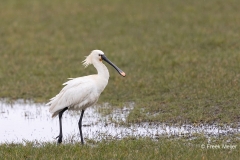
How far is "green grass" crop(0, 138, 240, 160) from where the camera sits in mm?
8555

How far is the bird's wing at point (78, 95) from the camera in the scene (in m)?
10.1

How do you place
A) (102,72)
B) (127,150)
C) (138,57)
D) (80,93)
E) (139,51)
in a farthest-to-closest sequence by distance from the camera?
(139,51) < (138,57) < (102,72) < (80,93) < (127,150)

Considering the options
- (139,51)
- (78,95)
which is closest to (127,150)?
(78,95)

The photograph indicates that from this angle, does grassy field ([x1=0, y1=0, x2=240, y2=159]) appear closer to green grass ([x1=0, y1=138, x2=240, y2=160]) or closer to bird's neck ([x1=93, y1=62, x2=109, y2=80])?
green grass ([x1=0, y1=138, x2=240, y2=160])

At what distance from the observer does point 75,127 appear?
11.4m

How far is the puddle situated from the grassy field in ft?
1.40

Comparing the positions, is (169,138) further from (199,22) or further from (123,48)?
(199,22)

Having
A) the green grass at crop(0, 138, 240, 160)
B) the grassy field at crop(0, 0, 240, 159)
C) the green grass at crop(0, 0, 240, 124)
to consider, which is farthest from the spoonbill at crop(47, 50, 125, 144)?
the green grass at crop(0, 0, 240, 124)

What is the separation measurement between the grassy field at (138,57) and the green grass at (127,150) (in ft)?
0.05

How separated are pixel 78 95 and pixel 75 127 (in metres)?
1.47

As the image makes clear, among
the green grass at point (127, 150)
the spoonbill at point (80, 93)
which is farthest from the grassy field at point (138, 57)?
the spoonbill at point (80, 93)

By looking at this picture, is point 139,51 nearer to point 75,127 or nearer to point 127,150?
point 75,127

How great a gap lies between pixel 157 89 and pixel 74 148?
509 cm

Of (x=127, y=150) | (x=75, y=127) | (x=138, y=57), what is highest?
(x=138, y=57)
